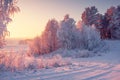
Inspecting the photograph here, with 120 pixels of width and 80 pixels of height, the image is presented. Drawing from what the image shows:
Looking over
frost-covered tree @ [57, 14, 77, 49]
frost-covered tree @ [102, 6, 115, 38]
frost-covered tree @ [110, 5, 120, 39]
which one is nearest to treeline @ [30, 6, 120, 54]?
frost-covered tree @ [57, 14, 77, 49]

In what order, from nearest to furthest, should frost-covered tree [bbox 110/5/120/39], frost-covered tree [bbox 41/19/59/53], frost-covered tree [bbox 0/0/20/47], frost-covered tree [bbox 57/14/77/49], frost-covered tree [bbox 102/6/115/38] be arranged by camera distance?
frost-covered tree [bbox 0/0/20/47] < frost-covered tree [bbox 41/19/59/53] < frost-covered tree [bbox 57/14/77/49] < frost-covered tree [bbox 110/5/120/39] < frost-covered tree [bbox 102/6/115/38]

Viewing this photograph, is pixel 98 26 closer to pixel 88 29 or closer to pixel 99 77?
pixel 88 29

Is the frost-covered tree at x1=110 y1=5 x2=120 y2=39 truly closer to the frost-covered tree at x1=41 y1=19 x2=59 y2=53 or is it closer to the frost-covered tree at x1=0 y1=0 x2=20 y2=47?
the frost-covered tree at x1=41 y1=19 x2=59 y2=53

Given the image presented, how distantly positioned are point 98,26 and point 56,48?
78.3 ft

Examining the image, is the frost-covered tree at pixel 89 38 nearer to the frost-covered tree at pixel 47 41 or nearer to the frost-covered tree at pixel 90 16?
the frost-covered tree at pixel 47 41

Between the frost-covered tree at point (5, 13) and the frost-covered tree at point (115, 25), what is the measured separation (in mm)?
42633

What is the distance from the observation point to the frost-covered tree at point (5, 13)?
54.6 feet

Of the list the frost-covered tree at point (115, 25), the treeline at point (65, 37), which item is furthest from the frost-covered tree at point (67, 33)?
the frost-covered tree at point (115, 25)

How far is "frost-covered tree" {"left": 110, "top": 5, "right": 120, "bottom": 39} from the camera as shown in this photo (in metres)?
57.5

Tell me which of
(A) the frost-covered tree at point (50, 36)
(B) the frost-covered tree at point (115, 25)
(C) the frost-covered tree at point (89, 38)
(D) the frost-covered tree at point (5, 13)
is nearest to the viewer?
(D) the frost-covered tree at point (5, 13)

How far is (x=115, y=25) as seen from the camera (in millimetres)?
57781

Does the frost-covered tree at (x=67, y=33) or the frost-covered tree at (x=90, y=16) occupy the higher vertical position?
the frost-covered tree at (x=90, y=16)

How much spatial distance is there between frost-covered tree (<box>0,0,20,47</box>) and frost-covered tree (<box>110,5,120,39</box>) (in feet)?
140

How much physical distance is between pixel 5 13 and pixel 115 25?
4328cm
